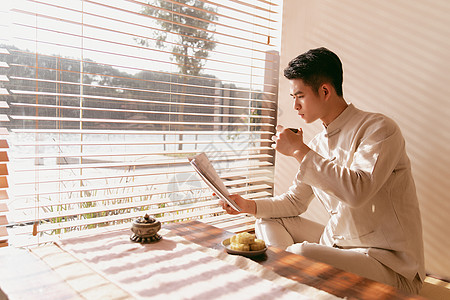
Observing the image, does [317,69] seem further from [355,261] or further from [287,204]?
[355,261]

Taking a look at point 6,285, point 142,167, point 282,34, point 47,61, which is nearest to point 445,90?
point 282,34

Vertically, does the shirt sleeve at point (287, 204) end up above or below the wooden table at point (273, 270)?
above

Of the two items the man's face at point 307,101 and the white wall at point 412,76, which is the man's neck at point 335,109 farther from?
the white wall at point 412,76

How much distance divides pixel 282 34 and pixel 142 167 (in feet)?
5.00

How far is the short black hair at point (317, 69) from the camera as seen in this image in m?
1.83

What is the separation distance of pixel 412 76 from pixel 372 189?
1041 millimetres

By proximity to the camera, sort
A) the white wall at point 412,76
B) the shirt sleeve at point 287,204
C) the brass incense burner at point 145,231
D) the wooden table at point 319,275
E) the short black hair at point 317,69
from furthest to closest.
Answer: the white wall at point 412,76 < the shirt sleeve at point 287,204 < the short black hair at point 317,69 < the brass incense burner at point 145,231 < the wooden table at point 319,275

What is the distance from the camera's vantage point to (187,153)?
2.56 meters

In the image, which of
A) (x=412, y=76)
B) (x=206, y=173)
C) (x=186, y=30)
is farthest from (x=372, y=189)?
(x=186, y=30)

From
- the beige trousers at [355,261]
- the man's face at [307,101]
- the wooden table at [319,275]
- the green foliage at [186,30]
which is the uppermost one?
the green foliage at [186,30]

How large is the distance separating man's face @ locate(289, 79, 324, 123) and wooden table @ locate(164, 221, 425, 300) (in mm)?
687

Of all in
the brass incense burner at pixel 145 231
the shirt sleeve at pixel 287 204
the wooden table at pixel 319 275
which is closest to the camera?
the wooden table at pixel 319 275

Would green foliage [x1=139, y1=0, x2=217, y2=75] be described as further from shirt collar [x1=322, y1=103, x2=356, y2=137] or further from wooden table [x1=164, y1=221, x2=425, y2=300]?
wooden table [x1=164, y1=221, x2=425, y2=300]

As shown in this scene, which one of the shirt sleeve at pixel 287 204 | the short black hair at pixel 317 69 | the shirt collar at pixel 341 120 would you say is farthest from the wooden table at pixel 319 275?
the short black hair at pixel 317 69
